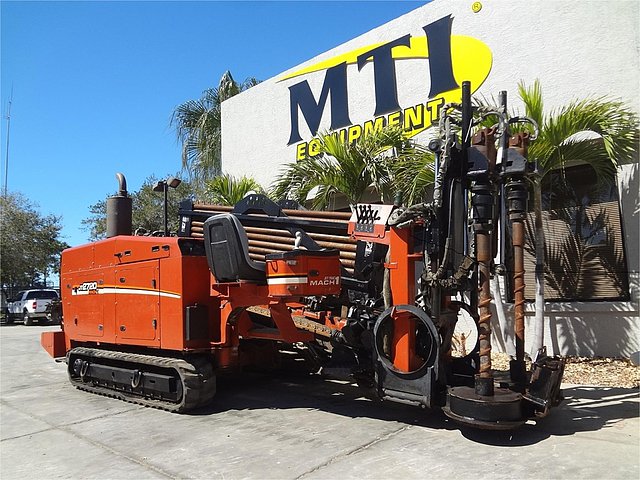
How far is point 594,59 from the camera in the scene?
27.9ft

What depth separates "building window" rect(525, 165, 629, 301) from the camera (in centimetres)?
838

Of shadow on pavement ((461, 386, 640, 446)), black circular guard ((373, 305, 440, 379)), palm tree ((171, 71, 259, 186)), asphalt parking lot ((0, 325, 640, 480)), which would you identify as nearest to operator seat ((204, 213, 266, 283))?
black circular guard ((373, 305, 440, 379))

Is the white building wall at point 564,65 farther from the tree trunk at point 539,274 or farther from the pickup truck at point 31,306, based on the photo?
the pickup truck at point 31,306

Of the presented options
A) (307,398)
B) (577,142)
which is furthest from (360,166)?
(307,398)

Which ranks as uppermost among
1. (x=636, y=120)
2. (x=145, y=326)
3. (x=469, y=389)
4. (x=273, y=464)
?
(x=636, y=120)

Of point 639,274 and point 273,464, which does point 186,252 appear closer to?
point 273,464

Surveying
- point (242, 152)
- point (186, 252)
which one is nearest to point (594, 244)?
point (186, 252)

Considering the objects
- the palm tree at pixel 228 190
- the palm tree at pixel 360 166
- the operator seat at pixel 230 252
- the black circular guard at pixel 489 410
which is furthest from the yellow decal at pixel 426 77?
the black circular guard at pixel 489 410

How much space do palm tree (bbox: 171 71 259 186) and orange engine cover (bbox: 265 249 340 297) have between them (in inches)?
581

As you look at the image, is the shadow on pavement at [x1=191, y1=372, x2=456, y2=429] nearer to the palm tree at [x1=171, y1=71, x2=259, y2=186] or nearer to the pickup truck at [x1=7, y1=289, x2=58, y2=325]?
the palm tree at [x1=171, y1=71, x2=259, y2=186]

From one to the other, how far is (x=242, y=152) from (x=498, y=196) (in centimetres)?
1046

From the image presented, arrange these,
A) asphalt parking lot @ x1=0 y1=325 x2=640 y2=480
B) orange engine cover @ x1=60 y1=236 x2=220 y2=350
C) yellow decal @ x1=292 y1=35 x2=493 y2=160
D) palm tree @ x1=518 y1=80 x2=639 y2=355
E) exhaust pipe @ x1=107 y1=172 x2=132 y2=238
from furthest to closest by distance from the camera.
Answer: yellow decal @ x1=292 y1=35 x2=493 y2=160 → exhaust pipe @ x1=107 y1=172 x2=132 y2=238 → palm tree @ x1=518 y1=80 x2=639 y2=355 → orange engine cover @ x1=60 y1=236 x2=220 y2=350 → asphalt parking lot @ x1=0 y1=325 x2=640 y2=480

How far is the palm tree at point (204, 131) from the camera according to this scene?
65.9 feet

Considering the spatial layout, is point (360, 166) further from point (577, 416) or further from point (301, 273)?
point (577, 416)
